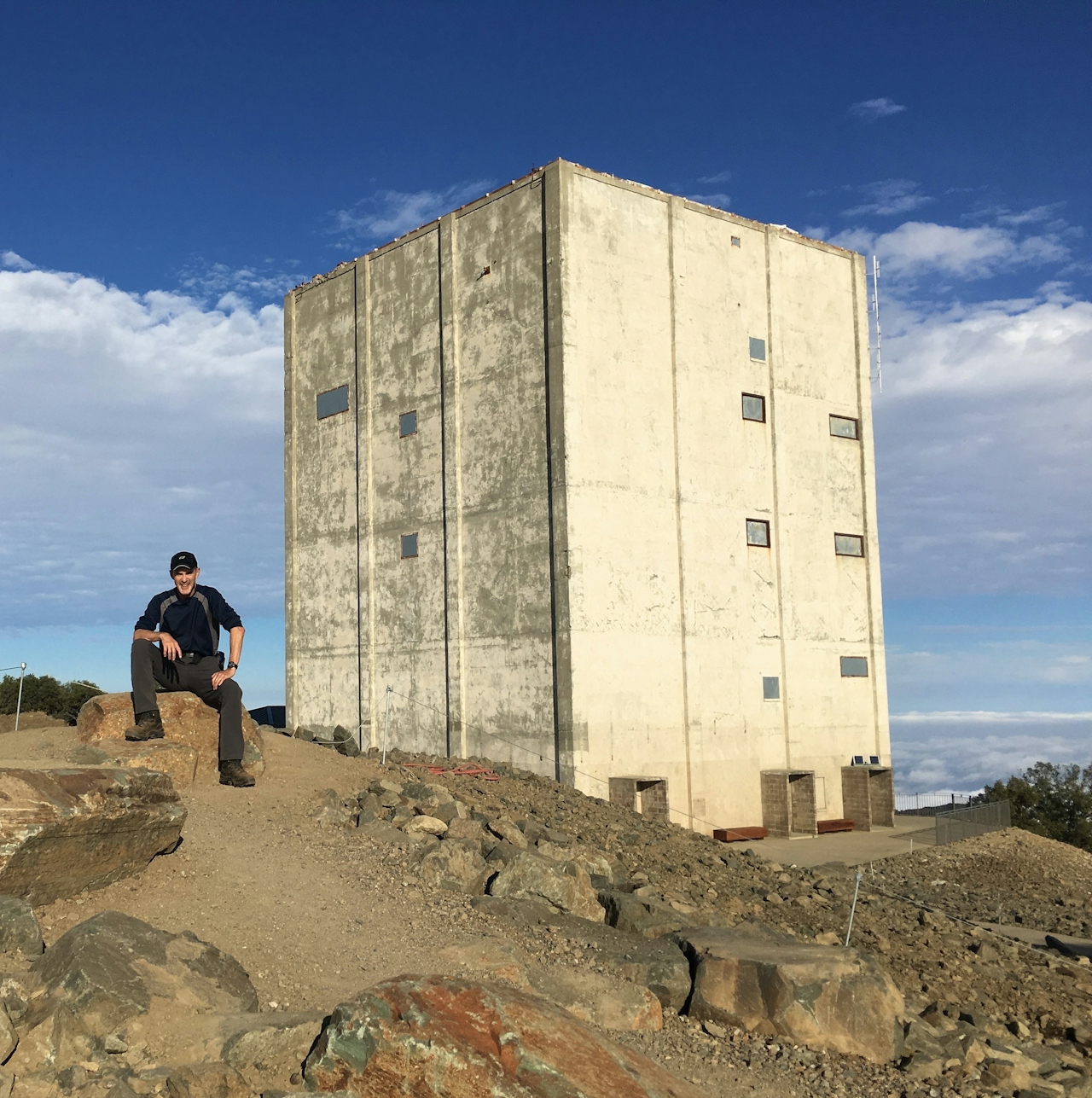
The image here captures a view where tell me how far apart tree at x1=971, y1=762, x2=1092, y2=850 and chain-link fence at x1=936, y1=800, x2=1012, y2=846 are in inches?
493

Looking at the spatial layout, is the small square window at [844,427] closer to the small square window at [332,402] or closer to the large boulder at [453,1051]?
the small square window at [332,402]

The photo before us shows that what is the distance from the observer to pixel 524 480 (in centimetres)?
2369

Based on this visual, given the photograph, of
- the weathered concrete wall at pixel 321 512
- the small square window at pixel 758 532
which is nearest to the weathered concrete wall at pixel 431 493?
the weathered concrete wall at pixel 321 512

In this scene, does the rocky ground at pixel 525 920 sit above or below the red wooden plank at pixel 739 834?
above

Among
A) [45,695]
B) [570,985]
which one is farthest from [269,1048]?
[45,695]

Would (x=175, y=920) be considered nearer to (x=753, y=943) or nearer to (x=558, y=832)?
(x=753, y=943)

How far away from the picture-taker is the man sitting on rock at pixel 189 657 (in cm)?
1191

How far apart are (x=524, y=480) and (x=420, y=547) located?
12.0ft

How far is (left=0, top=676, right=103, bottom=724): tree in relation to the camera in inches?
1460

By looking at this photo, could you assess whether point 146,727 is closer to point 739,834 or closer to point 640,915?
point 640,915

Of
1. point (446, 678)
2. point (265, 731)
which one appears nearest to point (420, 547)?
point (446, 678)

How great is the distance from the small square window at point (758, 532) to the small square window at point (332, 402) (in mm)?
10348

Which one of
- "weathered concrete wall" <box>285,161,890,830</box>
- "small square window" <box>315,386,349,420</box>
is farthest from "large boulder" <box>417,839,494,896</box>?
"small square window" <box>315,386,349,420</box>

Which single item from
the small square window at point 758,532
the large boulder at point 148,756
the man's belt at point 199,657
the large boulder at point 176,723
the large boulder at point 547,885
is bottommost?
the large boulder at point 547,885
